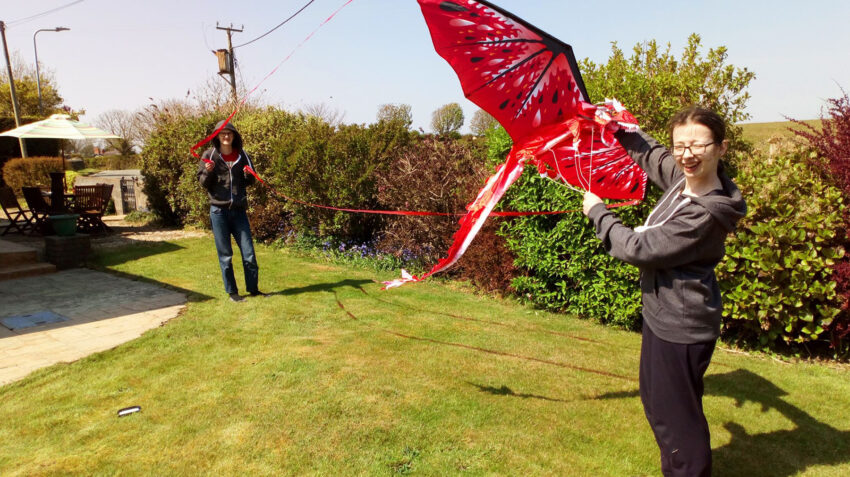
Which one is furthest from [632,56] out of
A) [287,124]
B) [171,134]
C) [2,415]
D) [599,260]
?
[171,134]

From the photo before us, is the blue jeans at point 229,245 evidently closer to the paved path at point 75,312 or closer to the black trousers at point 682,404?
the paved path at point 75,312

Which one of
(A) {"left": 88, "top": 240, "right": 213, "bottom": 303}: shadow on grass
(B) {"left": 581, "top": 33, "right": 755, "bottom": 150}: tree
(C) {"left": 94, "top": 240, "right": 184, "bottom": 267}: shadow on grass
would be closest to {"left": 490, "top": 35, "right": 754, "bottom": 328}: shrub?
(B) {"left": 581, "top": 33, "right": 755, "bottom": 150}: tree

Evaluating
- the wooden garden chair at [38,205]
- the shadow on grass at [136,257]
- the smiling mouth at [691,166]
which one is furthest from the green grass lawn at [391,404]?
the wooden garden chair at [38,205]

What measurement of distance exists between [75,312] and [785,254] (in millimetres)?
7890

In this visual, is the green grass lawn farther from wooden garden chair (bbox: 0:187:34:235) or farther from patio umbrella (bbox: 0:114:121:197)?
wooden garden chair (bbox: 0:187:34:235)

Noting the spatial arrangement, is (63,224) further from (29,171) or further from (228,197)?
(29,171)

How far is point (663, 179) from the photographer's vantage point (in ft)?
8.75

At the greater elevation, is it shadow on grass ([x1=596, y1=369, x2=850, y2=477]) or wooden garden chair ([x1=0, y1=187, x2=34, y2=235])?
wooden garden chair ([x1=0, y1=187, x2=34, y2=235])

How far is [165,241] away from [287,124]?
3918mm

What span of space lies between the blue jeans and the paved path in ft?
2.29

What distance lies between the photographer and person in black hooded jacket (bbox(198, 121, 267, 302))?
6203 millimetres

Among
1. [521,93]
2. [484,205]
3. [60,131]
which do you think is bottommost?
[484,205]

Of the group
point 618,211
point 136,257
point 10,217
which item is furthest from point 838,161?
point 10,217

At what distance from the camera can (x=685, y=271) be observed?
2.24 meters
